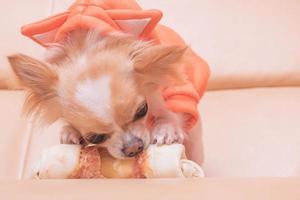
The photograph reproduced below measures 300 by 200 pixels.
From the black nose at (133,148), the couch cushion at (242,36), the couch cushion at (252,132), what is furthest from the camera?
the couch cushion at (242,36)

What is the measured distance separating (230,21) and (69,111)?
0.90 m

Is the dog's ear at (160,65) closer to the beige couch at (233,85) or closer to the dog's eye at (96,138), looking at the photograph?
the dog's eye at (96,138)

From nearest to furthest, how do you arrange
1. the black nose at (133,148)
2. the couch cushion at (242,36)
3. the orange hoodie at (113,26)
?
1. the black nose at (133,148)
2. the orange hoodie at (113,26)
3. the couch cushion at (242,36)

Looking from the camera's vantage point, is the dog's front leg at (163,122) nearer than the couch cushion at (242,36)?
Yes

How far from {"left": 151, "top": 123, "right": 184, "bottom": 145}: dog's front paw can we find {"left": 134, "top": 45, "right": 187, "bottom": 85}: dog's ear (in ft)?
0.36

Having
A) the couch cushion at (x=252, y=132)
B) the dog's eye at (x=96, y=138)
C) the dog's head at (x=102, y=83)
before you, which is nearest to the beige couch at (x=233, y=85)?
the couch cushion at (x=252, y=132)

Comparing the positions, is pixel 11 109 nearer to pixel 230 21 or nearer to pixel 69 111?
pixel 69 111

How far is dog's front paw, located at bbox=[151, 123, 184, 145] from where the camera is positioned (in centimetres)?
126

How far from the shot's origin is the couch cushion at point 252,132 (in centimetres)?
153

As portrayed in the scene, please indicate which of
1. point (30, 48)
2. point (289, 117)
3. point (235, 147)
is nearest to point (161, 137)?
point (235, 147)

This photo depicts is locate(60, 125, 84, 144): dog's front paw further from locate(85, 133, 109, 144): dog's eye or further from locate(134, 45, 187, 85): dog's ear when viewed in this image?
locate(134, 45, 187, 85): dog's ear

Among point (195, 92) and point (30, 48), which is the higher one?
point (30, 48)

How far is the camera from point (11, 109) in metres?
1.80

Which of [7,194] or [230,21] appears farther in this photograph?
[230,21]
